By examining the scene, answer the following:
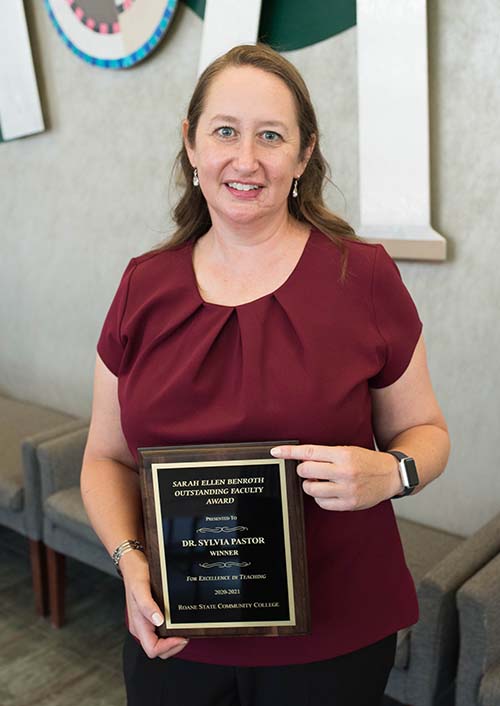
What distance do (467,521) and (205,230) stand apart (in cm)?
170

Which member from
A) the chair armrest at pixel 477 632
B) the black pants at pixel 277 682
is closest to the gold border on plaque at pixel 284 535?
the black pants at pixel 277 682

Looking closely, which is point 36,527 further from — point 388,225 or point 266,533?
point 266,533

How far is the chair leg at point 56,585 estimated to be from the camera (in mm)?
3230

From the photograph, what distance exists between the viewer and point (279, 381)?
128cm

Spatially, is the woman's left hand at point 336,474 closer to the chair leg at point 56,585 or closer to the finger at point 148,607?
the finger at point 148,607

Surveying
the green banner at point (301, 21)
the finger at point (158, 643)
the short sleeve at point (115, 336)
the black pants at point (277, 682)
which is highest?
the green banner at point (301, 21)

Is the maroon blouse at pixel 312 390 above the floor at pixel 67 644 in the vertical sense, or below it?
above

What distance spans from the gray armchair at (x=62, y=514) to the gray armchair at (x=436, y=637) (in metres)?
1.24

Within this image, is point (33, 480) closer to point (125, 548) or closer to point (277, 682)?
point (125, 548)

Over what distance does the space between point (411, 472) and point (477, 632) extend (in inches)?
41.1

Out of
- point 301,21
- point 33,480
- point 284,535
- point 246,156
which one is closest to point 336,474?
point 284,535

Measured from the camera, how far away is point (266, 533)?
48.6 inches

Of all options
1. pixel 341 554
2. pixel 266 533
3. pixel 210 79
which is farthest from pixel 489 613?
pixel 210 79

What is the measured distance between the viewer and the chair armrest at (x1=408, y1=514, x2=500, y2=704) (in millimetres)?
2166
